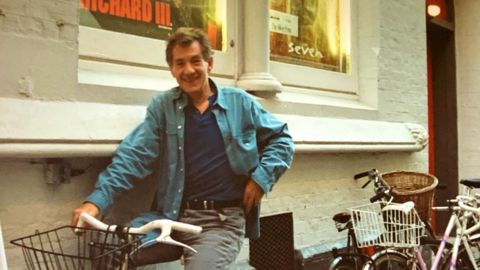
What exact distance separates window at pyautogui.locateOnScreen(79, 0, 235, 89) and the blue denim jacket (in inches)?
18.8

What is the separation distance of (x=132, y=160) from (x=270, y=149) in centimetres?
65

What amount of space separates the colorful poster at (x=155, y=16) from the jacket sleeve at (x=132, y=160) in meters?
0.75

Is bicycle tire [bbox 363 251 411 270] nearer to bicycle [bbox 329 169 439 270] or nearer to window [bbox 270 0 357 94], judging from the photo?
bicycle [bbox 329 169 439 270]

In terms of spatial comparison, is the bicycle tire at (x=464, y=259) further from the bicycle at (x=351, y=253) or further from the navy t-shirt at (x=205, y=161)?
the navy t-shirt at (x=205, y=161)

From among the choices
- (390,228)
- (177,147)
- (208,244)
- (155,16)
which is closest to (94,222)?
(208,244)

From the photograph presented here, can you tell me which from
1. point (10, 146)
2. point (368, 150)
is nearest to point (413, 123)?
point (368, 150)

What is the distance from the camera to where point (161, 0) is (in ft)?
10.0

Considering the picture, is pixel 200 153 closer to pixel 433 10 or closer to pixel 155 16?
pixel 155 16

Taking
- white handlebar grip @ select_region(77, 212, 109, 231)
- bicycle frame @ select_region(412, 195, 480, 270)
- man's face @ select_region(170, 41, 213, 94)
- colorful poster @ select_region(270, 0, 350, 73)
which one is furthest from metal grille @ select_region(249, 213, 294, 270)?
white handlebar grip @ select_region(77, 212, 109, 231)

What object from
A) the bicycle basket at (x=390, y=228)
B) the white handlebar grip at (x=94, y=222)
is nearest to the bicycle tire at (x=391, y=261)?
the bicycle basket at (x=390, y=228)

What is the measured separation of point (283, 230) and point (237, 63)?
4.04 ft

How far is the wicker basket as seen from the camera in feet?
10.5

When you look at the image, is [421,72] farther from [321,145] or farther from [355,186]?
[321,145]

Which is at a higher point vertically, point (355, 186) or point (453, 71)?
point (453, 71)
